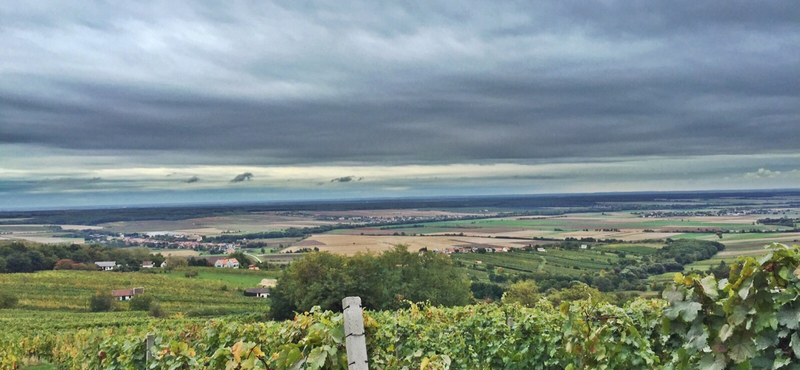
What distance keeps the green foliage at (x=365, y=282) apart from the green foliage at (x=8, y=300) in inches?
1166

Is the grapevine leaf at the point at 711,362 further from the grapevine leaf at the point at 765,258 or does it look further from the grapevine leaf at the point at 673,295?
the grapevine leaf at the point at 765,258

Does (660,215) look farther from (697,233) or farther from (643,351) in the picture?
(643,351)

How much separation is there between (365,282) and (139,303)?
24.6 meters

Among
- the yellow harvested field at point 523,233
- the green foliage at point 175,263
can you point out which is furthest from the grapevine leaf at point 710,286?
the yellow harvested field at point 523,233

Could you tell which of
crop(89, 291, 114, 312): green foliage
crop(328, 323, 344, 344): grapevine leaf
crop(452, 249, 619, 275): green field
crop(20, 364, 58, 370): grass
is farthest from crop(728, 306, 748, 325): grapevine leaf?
crop(452, 249, 619, 275): green field

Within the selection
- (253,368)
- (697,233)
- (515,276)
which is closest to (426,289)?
(515,276)

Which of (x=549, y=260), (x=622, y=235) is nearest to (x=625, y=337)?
(x=549, y=260)

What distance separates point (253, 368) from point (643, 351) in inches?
155

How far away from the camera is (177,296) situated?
5403 cm

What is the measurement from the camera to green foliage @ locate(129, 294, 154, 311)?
47.7 m

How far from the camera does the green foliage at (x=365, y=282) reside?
3712 centimetres

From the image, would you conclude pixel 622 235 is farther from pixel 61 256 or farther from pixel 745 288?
pixel 745 288

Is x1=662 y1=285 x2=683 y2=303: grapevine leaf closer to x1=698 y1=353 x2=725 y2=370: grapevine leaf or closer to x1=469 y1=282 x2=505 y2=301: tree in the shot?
x1=698 y1=353 x2=725 y2=370: grapevine leaf

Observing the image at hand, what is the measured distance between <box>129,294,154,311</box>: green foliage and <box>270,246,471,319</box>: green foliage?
16778mm
